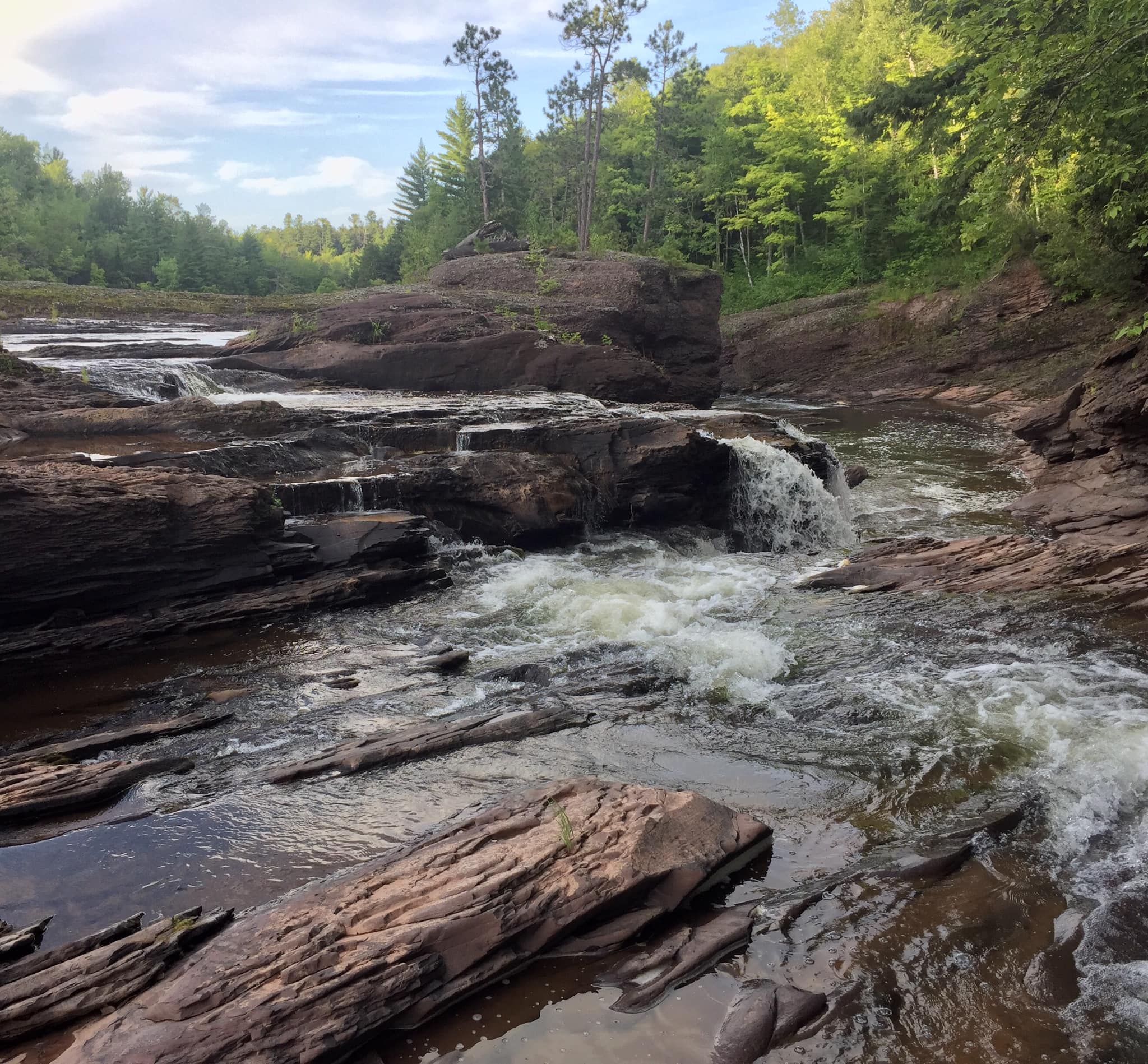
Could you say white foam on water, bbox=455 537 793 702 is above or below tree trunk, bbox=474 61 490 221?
below

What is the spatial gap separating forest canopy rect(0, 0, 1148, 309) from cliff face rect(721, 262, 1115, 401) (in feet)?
4.11

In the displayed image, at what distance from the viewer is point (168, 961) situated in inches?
147

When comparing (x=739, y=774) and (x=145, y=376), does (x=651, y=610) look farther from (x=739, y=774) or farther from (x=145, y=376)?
(x=145, y=376)

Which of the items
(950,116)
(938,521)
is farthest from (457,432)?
(950,116)

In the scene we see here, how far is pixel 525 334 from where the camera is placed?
64.8ft

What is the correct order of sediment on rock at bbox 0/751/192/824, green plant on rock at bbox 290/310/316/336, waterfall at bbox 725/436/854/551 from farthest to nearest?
green plant on rock at bbox 290/310/316/336
waterfall at bbox 725/436/854/551
sediment on rock at bbox 0/751/192/824

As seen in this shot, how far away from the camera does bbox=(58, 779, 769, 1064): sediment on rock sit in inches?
129

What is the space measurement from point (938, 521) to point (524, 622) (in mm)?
8354

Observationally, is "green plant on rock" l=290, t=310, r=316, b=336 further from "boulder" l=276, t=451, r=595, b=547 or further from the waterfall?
the waterfall

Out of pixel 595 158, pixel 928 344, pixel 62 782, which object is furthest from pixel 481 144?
pixel 62 782

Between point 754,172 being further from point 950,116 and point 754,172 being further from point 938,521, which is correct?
point 938,521

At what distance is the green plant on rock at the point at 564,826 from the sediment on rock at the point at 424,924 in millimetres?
11

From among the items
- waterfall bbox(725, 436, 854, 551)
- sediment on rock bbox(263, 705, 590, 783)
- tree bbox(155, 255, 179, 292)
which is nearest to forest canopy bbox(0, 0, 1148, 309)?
tree bbox(155, 255, 179, 292)

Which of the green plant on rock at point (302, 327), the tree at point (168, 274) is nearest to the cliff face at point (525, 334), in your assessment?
the green plant on rock at point (302, 327)
